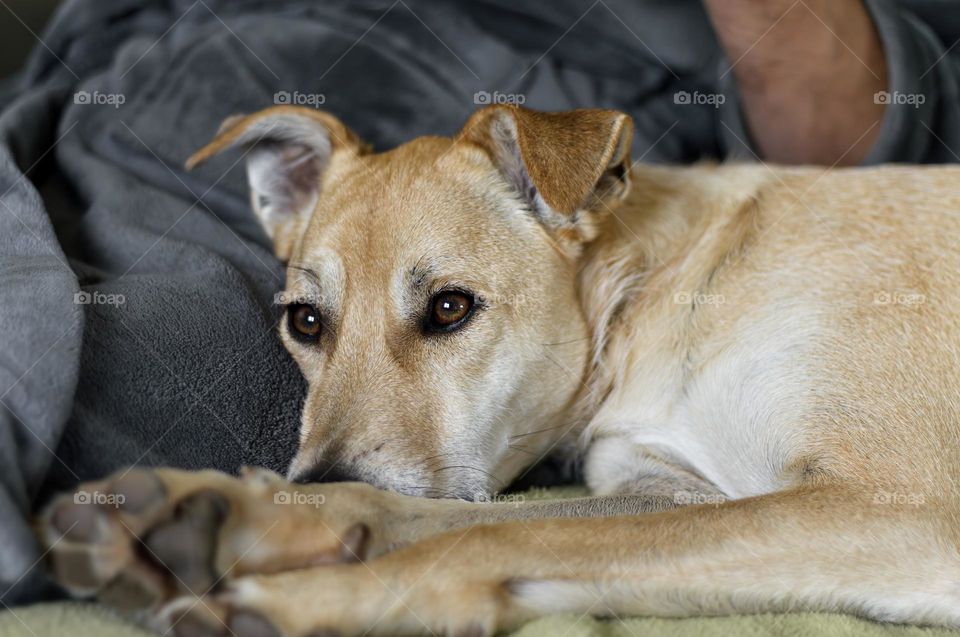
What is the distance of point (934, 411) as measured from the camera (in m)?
2.11

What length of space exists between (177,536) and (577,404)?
1.30 metres

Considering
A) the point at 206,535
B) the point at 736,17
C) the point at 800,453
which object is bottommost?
the point at 800,453

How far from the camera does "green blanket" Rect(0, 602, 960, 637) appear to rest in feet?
5.29

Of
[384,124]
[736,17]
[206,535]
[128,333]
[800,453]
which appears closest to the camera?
[206,535]

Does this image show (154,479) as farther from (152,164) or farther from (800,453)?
(152,164)

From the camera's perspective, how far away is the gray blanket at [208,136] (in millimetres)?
2117

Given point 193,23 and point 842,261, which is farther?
point 193,23

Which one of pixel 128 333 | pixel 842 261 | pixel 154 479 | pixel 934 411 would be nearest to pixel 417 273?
pixel 128 333

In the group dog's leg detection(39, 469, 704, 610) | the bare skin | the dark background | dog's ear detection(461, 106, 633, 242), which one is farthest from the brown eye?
the dark background

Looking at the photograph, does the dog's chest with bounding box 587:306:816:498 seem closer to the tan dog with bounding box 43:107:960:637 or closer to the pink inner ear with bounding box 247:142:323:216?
the tan dog with bounding box 43:107:960:637

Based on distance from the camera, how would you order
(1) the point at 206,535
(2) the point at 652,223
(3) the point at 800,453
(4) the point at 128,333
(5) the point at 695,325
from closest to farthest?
(1) the point at 206,535 → (3) the point at 800,453 → (4) the point at 128,333 → (5) the point at 695,325 → (2) the point at 652,223

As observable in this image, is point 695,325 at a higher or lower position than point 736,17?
lower

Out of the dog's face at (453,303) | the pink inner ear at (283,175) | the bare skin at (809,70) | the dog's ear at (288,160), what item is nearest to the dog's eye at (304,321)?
the dog's face at (453,303)

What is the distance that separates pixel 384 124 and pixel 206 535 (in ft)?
8.28
